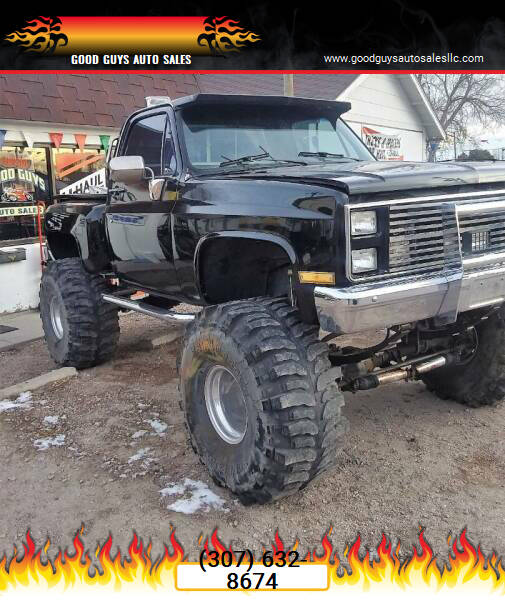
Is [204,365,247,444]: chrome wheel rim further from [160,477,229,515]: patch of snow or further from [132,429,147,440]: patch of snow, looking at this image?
[132,429,147,440]: patch of snow

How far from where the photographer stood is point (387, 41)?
6.71 meters

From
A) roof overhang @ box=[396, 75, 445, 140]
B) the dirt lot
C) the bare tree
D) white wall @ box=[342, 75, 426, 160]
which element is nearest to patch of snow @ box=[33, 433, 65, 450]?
the dirt lot

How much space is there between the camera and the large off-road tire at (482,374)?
14.5 ft

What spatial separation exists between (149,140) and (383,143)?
1241 cm

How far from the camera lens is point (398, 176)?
3.20 metres

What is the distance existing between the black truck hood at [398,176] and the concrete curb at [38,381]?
9.45ft

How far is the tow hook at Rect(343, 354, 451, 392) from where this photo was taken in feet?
12.2

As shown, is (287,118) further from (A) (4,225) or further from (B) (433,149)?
(B) (433,149)

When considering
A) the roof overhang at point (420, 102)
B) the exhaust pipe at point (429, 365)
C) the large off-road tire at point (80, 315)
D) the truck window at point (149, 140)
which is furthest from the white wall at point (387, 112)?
the exhaust pipe at point (429, 365)

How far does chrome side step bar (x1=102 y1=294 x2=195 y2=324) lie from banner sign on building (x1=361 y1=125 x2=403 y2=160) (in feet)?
36.3

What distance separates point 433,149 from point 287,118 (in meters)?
15.8

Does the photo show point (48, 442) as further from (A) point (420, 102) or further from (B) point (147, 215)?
(A) point (420, 102)

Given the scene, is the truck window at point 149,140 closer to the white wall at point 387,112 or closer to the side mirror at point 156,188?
the side mirror at point 156,188

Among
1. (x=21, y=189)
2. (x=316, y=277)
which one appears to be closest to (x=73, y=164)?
(x=21, y=189)
